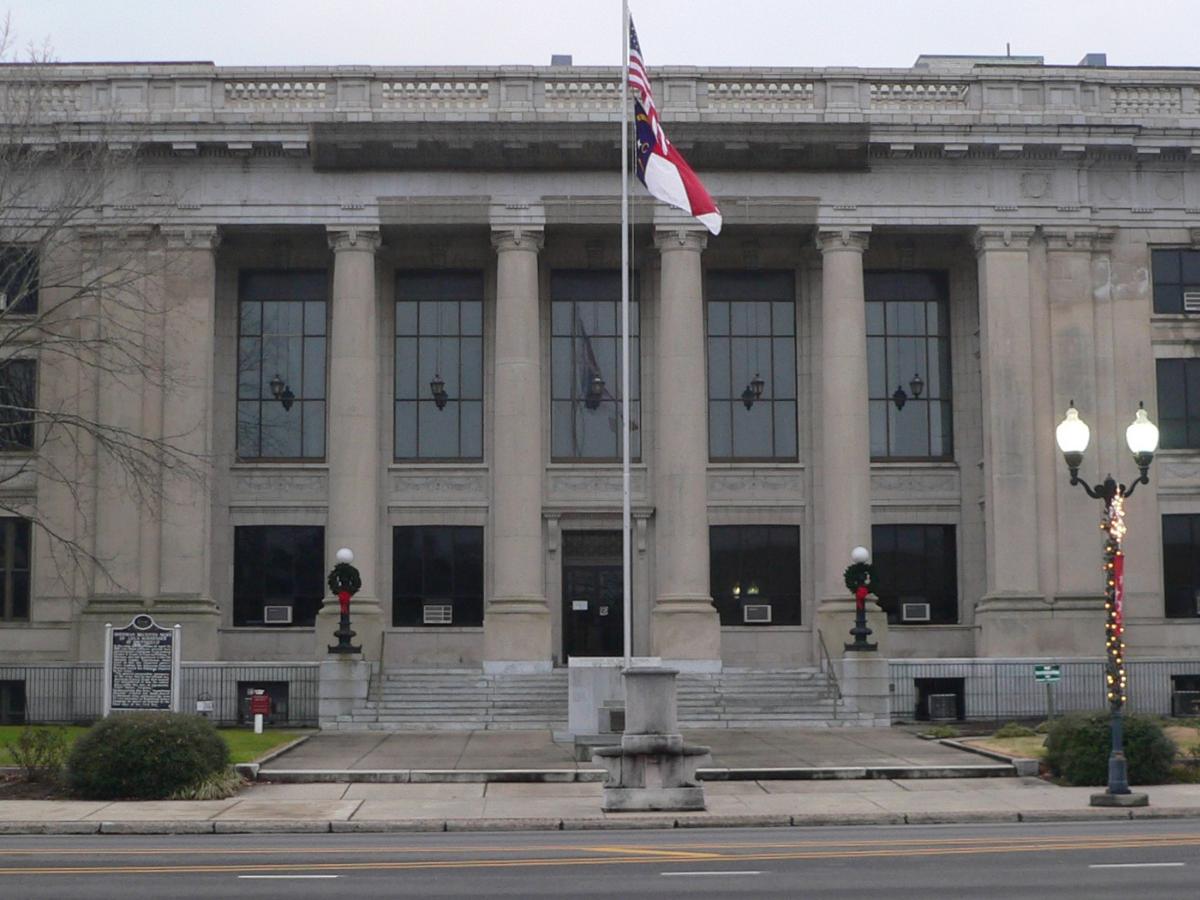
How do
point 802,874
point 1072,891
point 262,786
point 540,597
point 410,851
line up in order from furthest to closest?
point 540,597 < point 262,786 < point 410,851 < point 802,874 < point 1072,891

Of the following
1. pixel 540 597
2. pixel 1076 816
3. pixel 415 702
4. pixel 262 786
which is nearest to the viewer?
pixel 1076 816

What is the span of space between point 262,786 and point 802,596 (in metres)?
21.8

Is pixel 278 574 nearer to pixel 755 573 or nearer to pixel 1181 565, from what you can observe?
pixel 755 573

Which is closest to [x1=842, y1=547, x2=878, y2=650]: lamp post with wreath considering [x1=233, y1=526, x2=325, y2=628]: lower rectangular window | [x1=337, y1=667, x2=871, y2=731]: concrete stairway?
[x1=337, y1=667, x2=871, y2=731]: concrete stairway

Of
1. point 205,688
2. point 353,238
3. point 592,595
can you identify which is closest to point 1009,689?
point 592,595

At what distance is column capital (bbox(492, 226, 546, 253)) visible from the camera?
156ft

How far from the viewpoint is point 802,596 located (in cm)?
4919

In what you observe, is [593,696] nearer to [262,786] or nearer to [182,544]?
[262,786]

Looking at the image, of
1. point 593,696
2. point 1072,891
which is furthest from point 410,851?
point 593,696

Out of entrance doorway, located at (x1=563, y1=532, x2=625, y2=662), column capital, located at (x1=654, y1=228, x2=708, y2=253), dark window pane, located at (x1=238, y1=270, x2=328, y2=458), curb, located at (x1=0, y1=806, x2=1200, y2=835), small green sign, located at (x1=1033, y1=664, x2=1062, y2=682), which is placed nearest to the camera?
curb, located at (x1=0, y1=806, x2=1200, y2=835)

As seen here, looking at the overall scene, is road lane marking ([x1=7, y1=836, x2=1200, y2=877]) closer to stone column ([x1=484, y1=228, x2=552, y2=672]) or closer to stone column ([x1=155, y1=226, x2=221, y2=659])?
stone column ([x1=484, y1=228, x2=552, y2=672])

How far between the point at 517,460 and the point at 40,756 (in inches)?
732

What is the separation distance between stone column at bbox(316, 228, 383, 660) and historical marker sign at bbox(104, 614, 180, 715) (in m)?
11.3

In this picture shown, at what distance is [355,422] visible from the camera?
4681 centimetres
